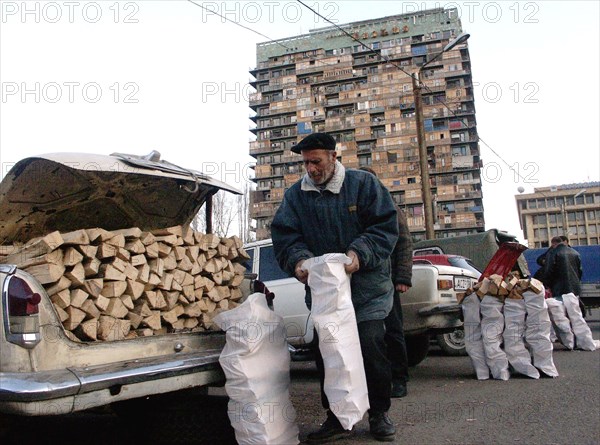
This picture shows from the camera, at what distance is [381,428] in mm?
3398

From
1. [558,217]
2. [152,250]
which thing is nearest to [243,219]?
[152,250]

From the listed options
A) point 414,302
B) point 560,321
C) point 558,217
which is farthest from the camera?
point 558,217

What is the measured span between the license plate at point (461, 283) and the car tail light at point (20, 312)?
4605 millimetres

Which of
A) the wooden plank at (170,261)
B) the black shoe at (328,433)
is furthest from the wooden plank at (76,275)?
the black shoe at (328,433)

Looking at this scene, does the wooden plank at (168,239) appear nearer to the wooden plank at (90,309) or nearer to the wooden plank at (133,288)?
the wooden plank at (133,288)

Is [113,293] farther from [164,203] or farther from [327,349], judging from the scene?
[327,349]

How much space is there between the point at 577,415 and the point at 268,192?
87395 mm

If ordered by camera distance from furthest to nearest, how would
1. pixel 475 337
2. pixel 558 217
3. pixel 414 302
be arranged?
pixel 558 217 < pixel 414 302 < pixel 475 337

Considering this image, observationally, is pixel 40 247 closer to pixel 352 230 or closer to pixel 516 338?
pixel 352 230

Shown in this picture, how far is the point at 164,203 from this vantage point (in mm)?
4336

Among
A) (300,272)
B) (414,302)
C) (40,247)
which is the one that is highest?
(40,247)

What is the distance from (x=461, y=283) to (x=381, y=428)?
3.30 m

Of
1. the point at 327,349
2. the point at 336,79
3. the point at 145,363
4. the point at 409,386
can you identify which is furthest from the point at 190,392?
the point at 336,79

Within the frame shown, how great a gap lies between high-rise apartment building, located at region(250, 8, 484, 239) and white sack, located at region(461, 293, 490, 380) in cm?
7632
